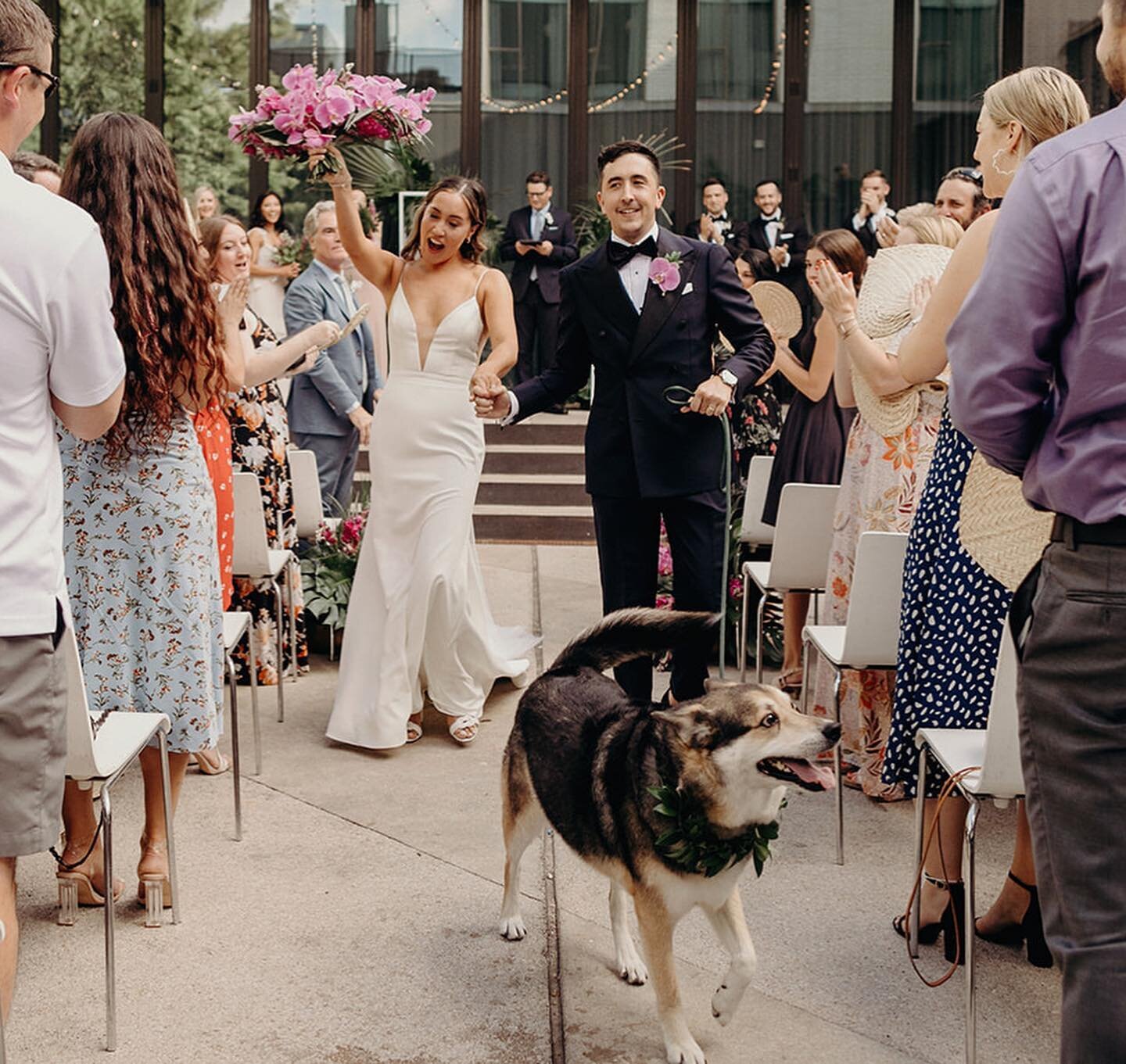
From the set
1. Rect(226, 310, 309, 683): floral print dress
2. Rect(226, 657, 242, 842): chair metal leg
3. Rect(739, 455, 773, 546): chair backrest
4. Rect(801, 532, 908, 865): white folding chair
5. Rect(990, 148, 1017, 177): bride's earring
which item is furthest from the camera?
Rect(739, 455, 773, 546): chair backrest

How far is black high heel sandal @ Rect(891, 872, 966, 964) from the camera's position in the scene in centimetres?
387

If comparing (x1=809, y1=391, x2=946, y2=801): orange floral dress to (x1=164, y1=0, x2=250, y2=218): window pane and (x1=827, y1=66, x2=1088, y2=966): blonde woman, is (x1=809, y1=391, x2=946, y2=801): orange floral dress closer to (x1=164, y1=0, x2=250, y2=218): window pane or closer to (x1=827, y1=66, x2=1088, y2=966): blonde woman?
(x1=827, y1=66, x2=1088, y2=966): blonde woman

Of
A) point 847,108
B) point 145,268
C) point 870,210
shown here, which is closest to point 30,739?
point 145,268

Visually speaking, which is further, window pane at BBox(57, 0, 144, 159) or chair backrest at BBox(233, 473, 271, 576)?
window pane at BBox(57, 0, 144, 159)

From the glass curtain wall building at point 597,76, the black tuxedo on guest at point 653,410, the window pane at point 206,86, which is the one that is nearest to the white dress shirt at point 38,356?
the black tuxedo on guest at point 653,410

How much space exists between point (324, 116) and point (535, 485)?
662 centimetres

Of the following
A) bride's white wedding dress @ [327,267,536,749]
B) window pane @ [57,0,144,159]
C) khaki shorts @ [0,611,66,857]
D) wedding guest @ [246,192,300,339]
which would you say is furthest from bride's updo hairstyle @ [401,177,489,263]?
window pane @ [57,0,144,159]

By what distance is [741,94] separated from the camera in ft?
56.6

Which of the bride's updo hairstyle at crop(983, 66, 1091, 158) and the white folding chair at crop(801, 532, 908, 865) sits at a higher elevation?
the bride's updo hairstyle at crop(983, 66, 1091, 158)

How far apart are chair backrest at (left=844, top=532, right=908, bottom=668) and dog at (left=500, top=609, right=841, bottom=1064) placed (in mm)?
1080

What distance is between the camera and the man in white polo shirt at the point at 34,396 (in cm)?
251

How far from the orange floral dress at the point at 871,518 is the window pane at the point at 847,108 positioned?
40.4 feet

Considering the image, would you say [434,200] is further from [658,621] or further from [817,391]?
[658,621]

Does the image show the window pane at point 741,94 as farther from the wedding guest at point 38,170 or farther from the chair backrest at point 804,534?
the wedding guest at point 38,170
